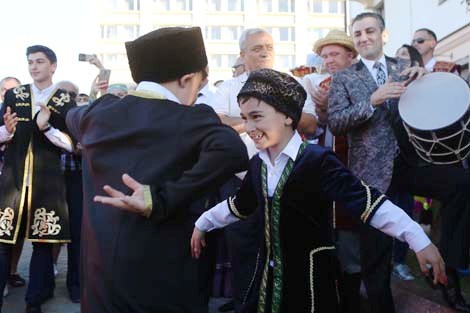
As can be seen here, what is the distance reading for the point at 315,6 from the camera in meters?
53.9

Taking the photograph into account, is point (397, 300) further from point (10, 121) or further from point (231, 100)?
point (10, 121)

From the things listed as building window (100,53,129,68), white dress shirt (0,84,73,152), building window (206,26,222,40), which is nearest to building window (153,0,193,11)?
building window (206,26,222,40)

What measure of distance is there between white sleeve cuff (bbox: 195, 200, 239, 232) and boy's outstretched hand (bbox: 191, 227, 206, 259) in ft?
0.40

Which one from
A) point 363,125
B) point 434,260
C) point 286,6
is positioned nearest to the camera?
point 434,260

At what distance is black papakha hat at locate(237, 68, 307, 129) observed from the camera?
2670mm

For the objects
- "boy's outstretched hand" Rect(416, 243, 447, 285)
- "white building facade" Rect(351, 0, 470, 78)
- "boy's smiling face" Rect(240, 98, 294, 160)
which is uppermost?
"white building facade" Rect(351, 0, 470, 78)

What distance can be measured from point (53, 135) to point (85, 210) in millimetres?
2527

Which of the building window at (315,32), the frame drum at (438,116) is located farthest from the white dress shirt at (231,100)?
the building window at (315,32)

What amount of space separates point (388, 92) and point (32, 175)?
114 inches

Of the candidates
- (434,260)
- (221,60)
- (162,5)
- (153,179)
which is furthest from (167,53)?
(162,5)

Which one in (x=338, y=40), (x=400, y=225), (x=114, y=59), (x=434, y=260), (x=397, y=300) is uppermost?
(x=114, y=59)

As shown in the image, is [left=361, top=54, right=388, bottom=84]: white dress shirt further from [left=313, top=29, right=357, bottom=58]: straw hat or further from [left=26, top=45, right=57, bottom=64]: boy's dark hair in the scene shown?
[left=26, top=45, right=57, bottom=64]: boy's dark hair

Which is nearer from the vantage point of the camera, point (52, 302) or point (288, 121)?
point (288, 121)

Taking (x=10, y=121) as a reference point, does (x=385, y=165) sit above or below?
below
